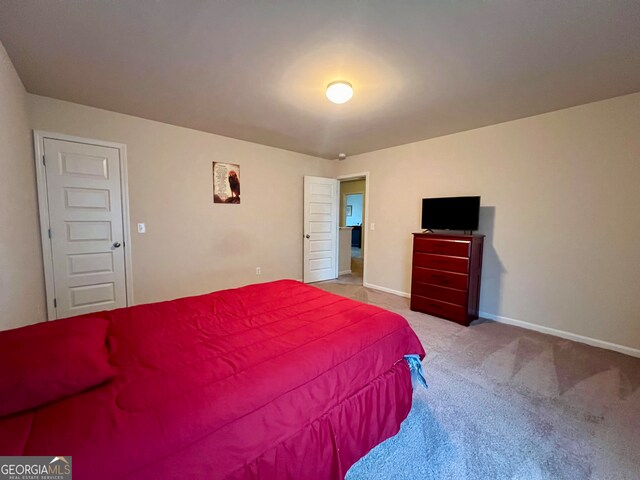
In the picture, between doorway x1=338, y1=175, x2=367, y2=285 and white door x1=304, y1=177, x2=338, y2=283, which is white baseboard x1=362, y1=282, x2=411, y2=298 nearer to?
doorway x1=338, y1=175, x2=367, y2=285

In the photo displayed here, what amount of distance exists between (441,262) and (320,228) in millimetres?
2303

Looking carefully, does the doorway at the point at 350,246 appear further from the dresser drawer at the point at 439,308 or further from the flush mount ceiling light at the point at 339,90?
the flush mount ceiling light at the point at 339,90

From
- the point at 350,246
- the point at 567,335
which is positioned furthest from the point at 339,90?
the point at 350,246

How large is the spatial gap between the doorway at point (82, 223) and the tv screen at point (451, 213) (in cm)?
381

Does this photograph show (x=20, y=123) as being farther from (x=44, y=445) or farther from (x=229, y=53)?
(x=44, y=445)

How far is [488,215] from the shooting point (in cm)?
320

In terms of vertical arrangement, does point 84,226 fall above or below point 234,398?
above

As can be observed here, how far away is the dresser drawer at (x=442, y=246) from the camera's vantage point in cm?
298

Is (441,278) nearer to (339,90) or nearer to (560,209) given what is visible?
(560,209)

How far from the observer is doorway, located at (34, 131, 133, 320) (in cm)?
261

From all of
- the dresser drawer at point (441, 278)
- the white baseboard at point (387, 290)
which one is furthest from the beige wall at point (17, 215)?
the white baseboard at point (387, 290)

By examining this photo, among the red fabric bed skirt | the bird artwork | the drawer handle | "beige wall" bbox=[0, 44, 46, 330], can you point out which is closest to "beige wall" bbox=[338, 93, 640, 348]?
the drawer handle

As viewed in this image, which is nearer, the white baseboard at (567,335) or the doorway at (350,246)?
the white baseboard at (567,335)

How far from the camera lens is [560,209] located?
2.69 metres
